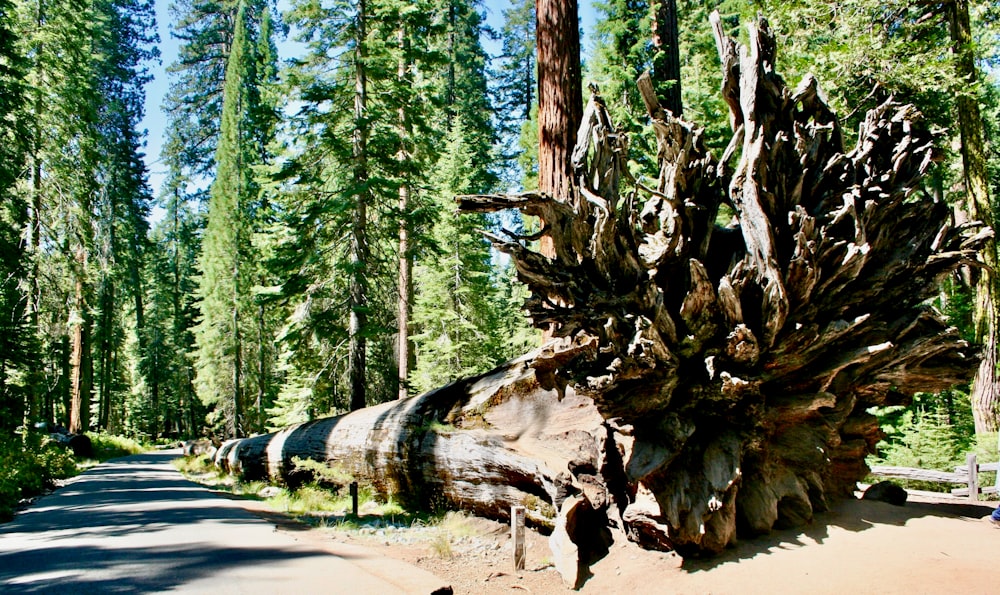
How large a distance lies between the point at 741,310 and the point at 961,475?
830cm

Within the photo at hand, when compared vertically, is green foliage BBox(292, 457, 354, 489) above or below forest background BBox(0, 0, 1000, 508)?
below

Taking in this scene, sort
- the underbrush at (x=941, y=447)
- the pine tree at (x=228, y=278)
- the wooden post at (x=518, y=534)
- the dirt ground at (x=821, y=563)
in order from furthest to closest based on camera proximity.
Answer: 1. the pine tree at (x=228, y=278)
2. the underbrush at (x=941, y=447)
3. the wooden post at (x=518, y=534)
4. the dirt ground at (x=821, y=563)

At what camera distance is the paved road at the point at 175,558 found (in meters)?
4.55

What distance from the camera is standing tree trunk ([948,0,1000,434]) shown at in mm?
11086

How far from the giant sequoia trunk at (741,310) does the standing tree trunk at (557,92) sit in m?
1.79

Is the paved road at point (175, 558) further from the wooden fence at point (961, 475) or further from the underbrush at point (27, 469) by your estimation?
the wooden fence at point (961, 475)

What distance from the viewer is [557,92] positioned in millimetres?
8078

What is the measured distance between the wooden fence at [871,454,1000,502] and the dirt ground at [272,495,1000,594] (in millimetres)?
4254

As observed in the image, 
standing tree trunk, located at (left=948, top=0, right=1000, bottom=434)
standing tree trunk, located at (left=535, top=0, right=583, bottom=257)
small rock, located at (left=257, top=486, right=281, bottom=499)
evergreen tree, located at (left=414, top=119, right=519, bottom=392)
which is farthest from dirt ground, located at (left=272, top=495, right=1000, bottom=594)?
evergreen tree, located at (left=414, top=119, right=519, bottom=392)

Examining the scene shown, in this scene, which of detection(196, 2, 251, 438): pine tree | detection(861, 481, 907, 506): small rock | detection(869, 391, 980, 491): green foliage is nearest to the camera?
detection(861, 481, 907, 506): small rock

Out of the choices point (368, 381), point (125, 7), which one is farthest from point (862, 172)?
point (125, 7)

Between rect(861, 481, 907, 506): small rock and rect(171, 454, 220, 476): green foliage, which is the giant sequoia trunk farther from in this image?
rect(171, 454, 220, 476): green foliage

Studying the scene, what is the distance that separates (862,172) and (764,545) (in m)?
3.98

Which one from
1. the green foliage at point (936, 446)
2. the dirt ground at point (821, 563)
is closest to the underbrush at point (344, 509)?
the dirt ground at point (821, 563)
